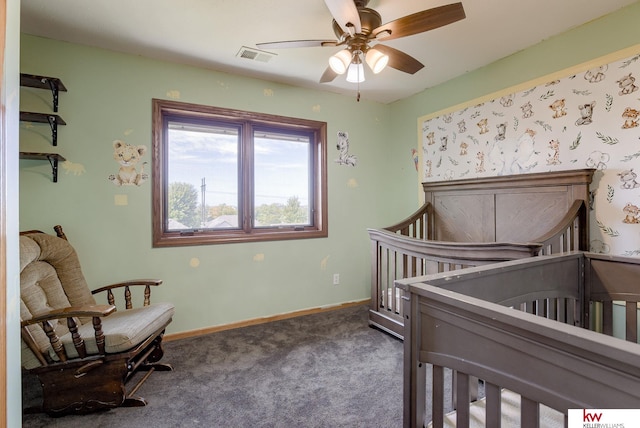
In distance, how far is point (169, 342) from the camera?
2.71 metres

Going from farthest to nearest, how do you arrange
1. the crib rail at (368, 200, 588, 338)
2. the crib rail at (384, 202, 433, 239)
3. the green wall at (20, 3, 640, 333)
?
the crib rail at (384, 202, 433, 239)
the green wall at (20, 3, 640, 333)
the crib rail at (368, 200, 588, 338)

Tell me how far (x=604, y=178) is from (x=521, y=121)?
2.48 feet

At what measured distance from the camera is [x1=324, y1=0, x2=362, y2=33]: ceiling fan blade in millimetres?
1521

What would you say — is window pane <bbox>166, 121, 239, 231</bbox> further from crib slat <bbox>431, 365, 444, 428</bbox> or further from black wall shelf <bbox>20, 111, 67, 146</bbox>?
crib slat <bbox>431, 365, 444, 428</bbox>

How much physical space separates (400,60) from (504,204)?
4.99 feet

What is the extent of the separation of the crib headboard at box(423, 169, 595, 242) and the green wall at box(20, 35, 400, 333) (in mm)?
753

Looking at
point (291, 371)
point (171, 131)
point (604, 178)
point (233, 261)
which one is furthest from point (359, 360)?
point (171, 131)

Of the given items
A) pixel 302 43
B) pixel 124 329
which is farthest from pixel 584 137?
pixel 124 329

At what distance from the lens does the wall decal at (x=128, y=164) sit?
2607 millimetres

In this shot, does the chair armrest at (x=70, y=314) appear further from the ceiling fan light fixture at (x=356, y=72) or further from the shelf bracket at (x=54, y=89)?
the ceiling fan light fixture at (x=356, y=72)

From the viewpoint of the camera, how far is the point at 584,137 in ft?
7.43

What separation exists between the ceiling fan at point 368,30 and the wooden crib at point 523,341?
1267 mm

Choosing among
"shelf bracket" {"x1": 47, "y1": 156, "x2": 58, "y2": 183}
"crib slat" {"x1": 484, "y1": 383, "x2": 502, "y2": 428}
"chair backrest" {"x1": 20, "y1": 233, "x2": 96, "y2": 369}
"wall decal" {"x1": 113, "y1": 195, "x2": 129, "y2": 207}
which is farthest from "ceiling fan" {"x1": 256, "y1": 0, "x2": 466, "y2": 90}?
"chair backrest" {"x1": 20, "y1": 233, "x2": 96, "y2": 369}

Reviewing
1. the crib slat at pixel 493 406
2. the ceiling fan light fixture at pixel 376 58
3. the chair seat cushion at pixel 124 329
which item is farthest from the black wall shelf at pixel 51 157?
the crib slat at pixel 493 406
